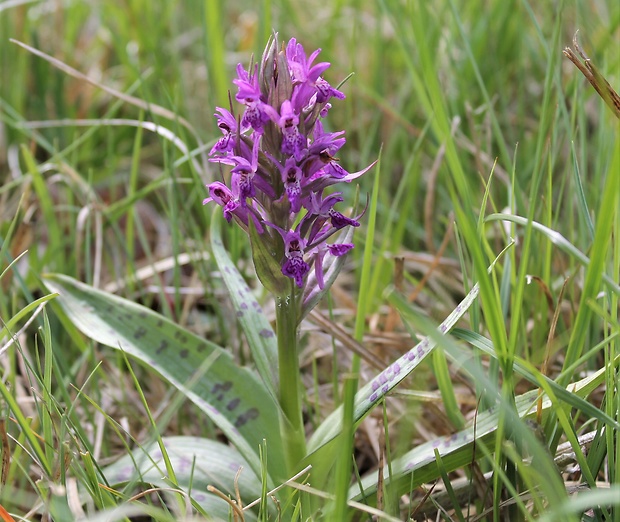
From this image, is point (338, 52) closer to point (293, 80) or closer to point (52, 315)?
point (52, 315)

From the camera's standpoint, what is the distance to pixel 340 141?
1.72 metres

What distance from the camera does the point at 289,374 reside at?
1.87 m

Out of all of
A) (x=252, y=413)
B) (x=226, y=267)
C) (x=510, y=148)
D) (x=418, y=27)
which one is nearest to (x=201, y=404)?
(x=252, y=413)

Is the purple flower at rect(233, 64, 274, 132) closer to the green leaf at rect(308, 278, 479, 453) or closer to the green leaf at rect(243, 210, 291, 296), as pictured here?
the green leaf at rect(243, 210, 291, 296)

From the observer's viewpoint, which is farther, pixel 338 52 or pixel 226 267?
pixel 338 52

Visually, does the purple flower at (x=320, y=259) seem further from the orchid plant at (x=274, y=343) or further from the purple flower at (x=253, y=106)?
the purple flower at (x=253, y=106)

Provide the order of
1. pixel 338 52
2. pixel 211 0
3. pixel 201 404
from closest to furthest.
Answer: pixel 201 404 < pixel 211 0 < pixel 338 52

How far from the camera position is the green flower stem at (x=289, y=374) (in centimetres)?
186

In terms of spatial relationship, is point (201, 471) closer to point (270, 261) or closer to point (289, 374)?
point (289, 374)

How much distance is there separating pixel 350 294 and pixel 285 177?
5.45 ft

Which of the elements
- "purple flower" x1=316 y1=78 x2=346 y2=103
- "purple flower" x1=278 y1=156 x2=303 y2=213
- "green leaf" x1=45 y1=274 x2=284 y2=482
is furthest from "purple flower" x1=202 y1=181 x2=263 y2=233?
"green leaf" x1=45 y1=274 x2=284 y2=482

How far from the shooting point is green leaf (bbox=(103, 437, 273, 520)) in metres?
1.96

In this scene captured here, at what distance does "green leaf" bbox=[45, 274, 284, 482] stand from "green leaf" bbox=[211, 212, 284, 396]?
12 centimetres

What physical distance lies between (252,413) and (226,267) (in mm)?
462
